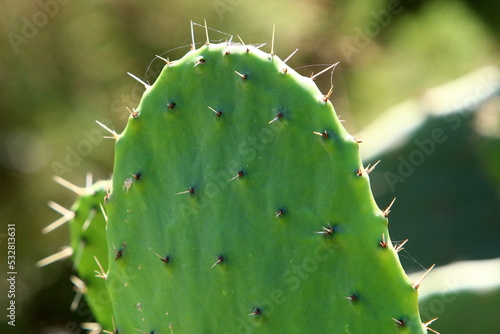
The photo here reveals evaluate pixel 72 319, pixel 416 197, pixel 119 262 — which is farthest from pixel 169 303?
pixel 72 319

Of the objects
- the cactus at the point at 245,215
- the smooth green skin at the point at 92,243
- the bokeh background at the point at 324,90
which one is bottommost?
the bokeh background at the point at 324,90

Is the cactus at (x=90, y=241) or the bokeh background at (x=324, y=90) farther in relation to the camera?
the bokeh background at (x=324, y=90)

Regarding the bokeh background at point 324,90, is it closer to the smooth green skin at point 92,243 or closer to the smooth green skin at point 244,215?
the smooth green skin at point 92,243

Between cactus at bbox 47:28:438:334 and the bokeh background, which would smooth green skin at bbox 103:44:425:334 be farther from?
the bokeh background

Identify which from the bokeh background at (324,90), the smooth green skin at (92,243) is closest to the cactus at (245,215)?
the smooth green skin at (92,243)

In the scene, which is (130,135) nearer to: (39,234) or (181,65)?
(181,65)

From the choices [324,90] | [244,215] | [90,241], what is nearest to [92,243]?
[90,241]

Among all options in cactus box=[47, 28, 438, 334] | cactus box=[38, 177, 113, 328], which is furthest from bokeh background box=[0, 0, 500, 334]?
cactus box=[47, 28, 438, 334]
